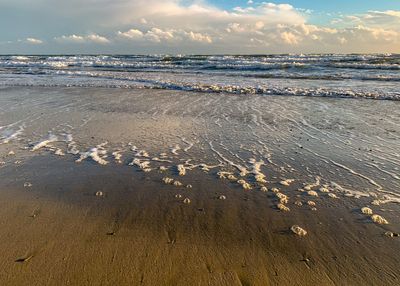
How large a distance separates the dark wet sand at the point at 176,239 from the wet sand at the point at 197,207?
1 centimetres

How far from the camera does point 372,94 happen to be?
1622 centimetres

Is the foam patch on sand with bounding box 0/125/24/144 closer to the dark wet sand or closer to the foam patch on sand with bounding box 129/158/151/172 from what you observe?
the dark wet sand

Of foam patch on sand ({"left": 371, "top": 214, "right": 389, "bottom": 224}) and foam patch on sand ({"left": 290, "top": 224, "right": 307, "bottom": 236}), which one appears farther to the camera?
foam patch on sand ({"left": 371, "top": 214, "right": 389, "bottom": 224})

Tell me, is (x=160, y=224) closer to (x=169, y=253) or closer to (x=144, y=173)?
(x=169, y=253)

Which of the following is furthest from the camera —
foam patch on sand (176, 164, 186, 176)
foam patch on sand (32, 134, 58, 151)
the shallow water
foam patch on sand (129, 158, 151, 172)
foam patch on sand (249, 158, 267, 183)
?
foam patch on sand (32, 134, 58, 151)

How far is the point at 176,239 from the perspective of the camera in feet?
13.2

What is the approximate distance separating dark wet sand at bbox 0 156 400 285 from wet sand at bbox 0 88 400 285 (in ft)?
0.05

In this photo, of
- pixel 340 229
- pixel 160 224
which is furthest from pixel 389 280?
pixel 160 224

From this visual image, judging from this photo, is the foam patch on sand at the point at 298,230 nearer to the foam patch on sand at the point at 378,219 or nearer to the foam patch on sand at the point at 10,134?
the foam patch on sand at the point at 378,219

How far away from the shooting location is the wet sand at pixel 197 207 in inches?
137

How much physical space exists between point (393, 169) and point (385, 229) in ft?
7.94

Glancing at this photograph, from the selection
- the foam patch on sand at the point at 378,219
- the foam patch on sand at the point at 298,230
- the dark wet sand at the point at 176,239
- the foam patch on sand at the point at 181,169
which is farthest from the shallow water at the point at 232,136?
the foam patch on sand at the point at 298,230

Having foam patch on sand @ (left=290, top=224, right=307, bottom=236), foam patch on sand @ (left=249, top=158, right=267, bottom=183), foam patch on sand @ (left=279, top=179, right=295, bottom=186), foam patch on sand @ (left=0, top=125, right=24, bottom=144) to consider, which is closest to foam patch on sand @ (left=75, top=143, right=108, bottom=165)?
foam patch on sand @ (left=0, top=125, right=24, bottom=144)

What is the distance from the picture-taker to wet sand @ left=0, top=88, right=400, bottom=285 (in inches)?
137
